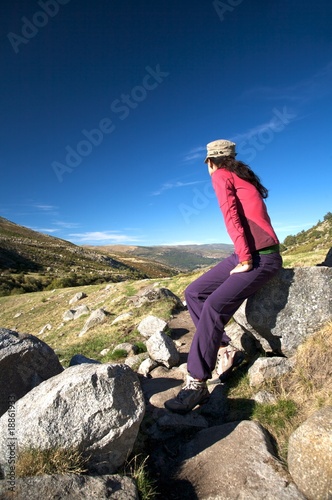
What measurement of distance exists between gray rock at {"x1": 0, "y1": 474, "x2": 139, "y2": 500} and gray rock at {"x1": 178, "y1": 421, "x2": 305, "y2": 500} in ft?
3.36

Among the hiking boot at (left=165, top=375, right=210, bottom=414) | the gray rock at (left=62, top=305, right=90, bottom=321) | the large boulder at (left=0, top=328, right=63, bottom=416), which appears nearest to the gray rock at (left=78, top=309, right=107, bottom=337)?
the gray rock at (left=62, top=305, right=90, bottom=321)

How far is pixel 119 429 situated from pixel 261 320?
3.66 m

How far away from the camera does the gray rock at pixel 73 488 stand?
3525mm

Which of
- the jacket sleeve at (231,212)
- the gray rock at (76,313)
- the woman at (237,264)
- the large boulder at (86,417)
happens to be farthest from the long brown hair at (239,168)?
the gray rock at (76,313)

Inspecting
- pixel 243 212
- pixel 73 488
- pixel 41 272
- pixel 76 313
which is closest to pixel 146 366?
pixel 73 488

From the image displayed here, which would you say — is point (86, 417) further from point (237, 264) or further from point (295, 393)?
point (237, 264)

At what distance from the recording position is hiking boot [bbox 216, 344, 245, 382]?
277 inches

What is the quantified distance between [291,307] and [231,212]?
8.49ft

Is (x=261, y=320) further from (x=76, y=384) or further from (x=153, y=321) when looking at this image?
(x=153, y=321)

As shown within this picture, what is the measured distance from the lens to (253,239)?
19.5 feet

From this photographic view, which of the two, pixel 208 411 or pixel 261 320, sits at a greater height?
pixel 261 320

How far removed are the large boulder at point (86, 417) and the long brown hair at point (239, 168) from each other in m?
4.42

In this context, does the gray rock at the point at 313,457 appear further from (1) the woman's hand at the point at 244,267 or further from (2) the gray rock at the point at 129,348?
(2) the gray rock at the point at 129,348

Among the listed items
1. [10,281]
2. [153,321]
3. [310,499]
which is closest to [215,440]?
[310,499]
